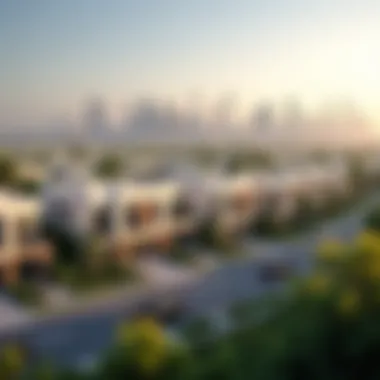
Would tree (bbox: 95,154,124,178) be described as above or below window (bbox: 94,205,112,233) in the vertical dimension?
above

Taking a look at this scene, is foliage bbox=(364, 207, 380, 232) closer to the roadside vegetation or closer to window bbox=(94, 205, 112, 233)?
the roadside vegetation

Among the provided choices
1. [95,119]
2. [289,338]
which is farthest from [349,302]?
[95,119]

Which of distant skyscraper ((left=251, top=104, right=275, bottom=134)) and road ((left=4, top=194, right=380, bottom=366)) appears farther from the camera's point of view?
distant skyscraper ((left=251, top=104, right=275, bottom=134))

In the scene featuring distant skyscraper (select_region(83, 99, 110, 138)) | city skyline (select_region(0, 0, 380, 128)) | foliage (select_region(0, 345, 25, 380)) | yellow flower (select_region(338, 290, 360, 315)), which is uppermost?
city skyline (select_region(0, 0, 380, 128))

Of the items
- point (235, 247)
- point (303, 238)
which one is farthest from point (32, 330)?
point (303, 238)

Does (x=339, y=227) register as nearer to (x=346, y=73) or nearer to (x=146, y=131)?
(x=346, y=73)

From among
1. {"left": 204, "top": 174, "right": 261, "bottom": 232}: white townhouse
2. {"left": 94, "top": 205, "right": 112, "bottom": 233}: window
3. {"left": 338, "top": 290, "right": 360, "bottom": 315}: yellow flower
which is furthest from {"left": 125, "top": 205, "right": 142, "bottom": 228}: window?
{"left": 338, "top": 290, "right": 360, "bottom": 315}: yellow flower
